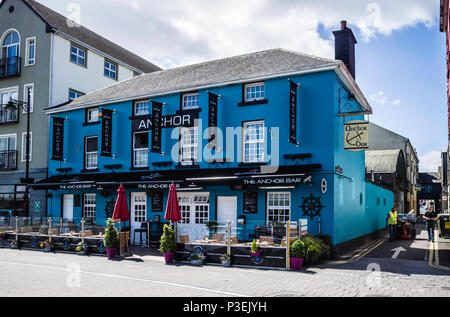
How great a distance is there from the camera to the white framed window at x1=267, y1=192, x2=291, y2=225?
1742cm

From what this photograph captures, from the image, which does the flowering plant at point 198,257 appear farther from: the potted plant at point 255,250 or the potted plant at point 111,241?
the potted plant at point 111,241

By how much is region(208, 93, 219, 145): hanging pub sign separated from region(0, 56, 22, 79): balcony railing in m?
16.3

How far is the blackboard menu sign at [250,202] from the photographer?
59.1 feet

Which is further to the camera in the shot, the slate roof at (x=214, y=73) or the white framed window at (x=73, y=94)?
the white framed window at (x=73, y=94)

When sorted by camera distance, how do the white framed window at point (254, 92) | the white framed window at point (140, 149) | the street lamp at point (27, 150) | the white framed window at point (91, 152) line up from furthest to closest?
the street lamp at point (27, 150) → the white framed window at point (91, 152) → the white framed window at point (140, 149) → the white framed window at point (254, 92)

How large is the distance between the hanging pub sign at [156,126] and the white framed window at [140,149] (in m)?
1.74

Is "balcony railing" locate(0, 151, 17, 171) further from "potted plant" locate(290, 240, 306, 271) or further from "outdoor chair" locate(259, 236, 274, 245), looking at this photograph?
"potted plant" locate(290, 240, 306, 271)

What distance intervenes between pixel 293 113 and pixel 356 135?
9.29ft

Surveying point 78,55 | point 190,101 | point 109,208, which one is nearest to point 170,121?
point 190,101

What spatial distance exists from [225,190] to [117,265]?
6.24m

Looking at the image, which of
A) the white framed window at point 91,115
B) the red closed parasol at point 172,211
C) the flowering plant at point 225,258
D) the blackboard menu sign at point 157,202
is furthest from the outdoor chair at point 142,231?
the white framed window at point 91,115

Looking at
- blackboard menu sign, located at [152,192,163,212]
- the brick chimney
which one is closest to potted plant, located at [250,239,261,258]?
blackboard menu sign, located at [152,192,163,212]

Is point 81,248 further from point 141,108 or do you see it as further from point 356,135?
point 356,135
